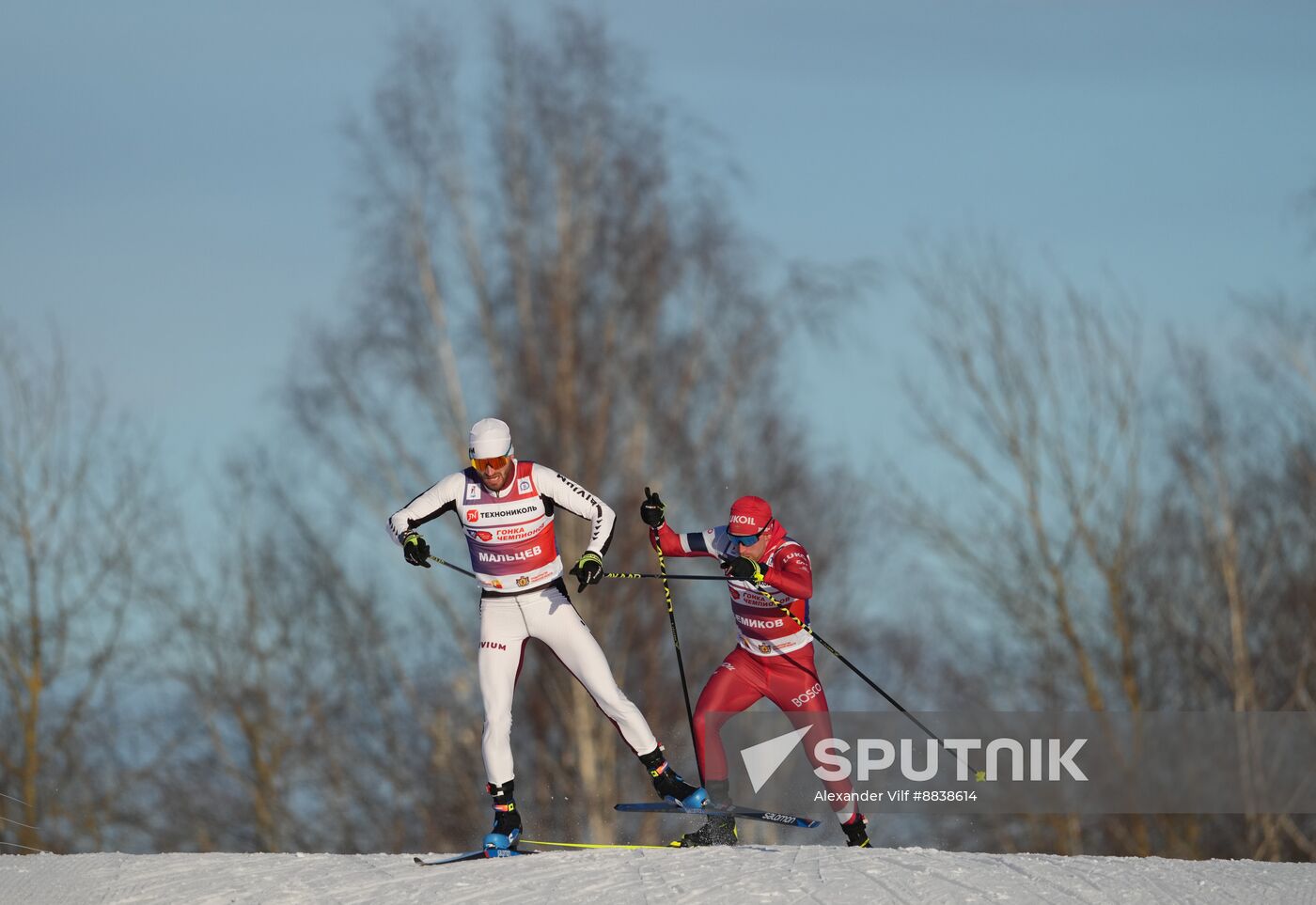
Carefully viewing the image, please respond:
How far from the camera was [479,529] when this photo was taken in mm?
8461

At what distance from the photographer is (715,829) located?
29.9 ft

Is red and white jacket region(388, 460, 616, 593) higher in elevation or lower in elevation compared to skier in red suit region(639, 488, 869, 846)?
higher

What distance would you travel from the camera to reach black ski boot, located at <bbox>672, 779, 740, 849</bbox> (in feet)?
29.7

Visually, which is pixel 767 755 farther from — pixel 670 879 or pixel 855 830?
pixel 670 879

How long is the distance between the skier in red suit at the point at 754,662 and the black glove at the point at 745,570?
1.00 ft

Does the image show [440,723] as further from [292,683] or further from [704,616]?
[292,683]

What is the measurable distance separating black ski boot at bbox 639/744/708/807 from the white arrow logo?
88 cm

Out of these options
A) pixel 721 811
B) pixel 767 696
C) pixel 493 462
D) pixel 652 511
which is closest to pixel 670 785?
pixel 721 811

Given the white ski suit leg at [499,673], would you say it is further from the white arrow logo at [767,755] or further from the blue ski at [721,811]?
the white arrow logo at [767,755]

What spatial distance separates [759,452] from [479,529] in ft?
34.5

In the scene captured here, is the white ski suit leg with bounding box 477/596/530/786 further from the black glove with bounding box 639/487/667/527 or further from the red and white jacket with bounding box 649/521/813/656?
the red and white jacket with bounding box 649/521/813/656

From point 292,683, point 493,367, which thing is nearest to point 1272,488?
point 493,367

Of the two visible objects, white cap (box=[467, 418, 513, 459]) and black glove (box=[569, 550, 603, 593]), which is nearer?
black glove (box=[569, 550, 603, 593])

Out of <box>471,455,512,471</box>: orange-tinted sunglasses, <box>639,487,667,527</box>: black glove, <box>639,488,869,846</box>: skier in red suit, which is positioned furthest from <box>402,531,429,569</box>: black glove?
<box>639,488,869,846</box>: skier in red suit
